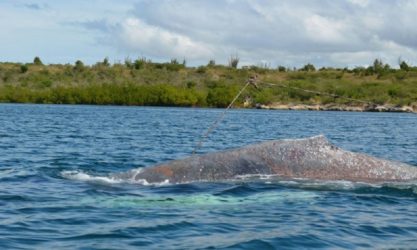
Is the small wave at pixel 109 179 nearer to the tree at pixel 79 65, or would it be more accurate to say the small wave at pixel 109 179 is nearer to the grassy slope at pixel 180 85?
the grassy slope at pixel 180 85

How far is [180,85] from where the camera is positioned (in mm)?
103688

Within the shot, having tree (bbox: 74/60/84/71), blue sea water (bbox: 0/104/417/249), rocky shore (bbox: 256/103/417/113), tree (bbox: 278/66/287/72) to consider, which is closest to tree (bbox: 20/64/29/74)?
tree (bbox: 74/60/84/71)

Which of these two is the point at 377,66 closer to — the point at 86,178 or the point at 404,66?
the point at 404,66

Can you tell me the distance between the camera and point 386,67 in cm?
11581

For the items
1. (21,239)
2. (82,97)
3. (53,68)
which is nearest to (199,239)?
(21,239)

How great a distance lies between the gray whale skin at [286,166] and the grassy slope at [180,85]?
7093cm

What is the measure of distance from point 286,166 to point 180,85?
89.2m

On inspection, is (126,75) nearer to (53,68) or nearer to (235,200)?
(53,68)

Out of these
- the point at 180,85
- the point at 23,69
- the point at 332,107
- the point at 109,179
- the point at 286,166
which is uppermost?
the point at 23,69

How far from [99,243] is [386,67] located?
11010cm

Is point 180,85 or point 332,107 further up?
point 180,85

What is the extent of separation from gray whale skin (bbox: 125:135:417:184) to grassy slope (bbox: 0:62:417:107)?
70925mm

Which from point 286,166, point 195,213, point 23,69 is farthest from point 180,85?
point 195,213

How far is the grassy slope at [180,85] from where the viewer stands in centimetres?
9012
